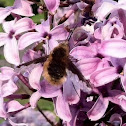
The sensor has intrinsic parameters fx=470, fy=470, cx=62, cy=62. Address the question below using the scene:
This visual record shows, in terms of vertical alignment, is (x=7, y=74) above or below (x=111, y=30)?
below

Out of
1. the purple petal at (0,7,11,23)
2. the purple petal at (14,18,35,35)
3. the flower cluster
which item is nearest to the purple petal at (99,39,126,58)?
the flower cluster

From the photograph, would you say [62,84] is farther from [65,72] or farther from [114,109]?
[114,109]

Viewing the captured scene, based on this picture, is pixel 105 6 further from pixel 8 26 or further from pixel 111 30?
pixel 8 26

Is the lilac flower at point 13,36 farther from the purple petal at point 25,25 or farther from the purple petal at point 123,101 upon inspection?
the purple petal at point 123,101

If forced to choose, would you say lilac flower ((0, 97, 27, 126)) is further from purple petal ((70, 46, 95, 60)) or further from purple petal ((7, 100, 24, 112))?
purple petal ((70, 46, 95, 60))

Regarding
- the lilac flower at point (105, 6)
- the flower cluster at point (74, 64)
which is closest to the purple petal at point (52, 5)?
the flower cluster at point (74, 64)

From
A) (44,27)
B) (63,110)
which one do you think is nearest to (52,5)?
(44,27)
